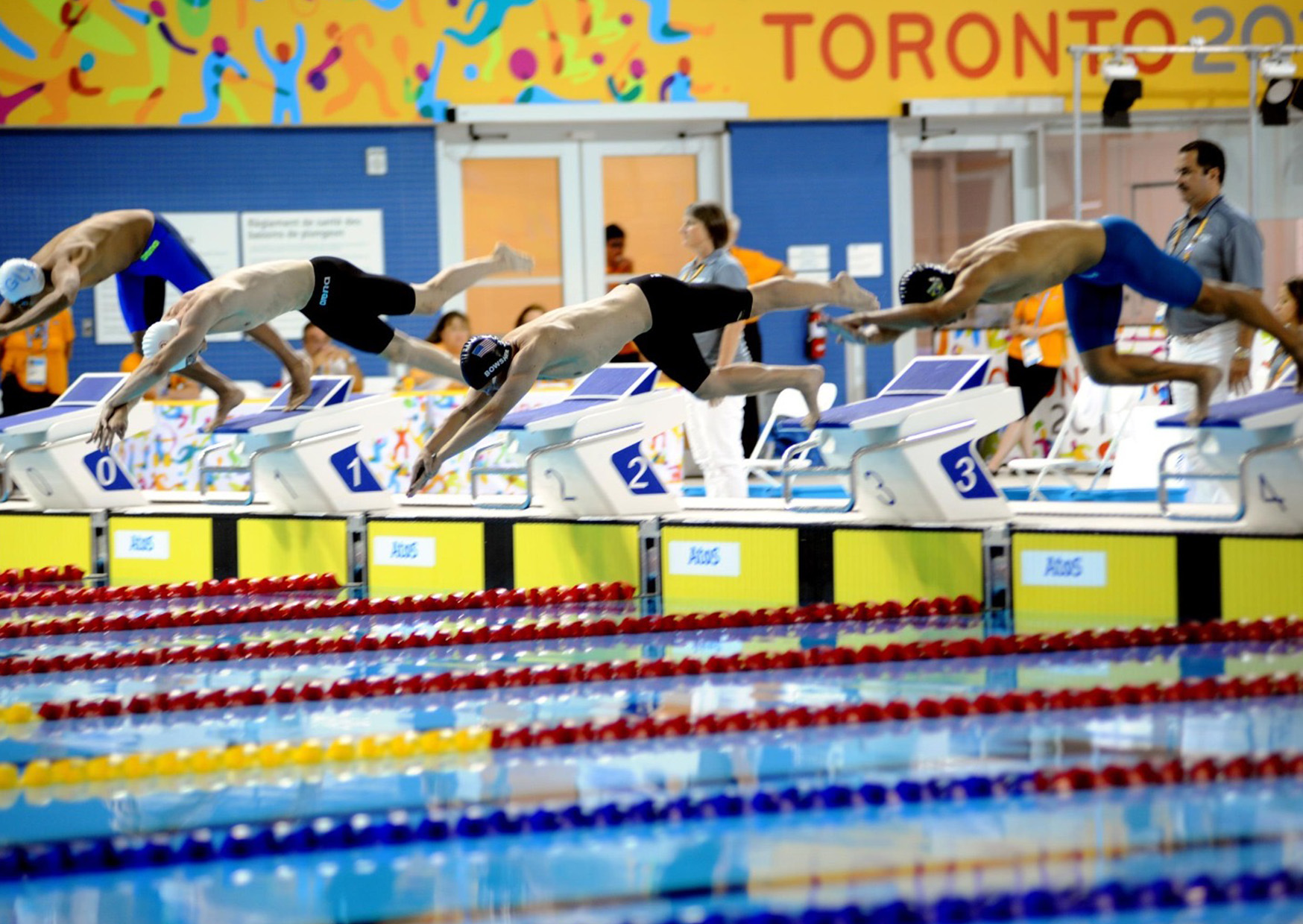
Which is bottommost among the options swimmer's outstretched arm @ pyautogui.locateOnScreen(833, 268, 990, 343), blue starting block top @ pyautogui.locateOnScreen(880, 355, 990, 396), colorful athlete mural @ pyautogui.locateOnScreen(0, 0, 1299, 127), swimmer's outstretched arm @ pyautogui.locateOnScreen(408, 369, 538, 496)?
swimmer's outstretched arm @ pyautogui.locateOnScreen(408, 369, 538, 496)

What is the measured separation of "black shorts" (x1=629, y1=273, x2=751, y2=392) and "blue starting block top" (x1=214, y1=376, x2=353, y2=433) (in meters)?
2.09

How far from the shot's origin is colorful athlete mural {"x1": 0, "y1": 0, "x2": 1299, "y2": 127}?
43.5ft

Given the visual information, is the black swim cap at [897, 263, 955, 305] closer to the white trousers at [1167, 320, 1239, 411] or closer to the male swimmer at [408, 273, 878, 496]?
the male swimmer at [408, 273, 878, 496]

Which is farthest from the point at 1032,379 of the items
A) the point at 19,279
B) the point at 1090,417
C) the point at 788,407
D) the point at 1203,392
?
the point at 19,279

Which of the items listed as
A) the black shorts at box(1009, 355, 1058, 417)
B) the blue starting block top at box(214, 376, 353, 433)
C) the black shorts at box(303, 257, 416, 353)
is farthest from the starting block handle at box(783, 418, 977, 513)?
the black shorts at box(1009, 355, 1058, 417)

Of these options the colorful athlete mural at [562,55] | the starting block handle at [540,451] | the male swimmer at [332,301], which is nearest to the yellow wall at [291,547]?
the starting block handle at [540,451]

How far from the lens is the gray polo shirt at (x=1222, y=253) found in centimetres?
714

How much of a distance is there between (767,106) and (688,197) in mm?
977

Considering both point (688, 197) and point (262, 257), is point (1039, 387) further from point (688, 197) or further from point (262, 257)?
point (262, 257)

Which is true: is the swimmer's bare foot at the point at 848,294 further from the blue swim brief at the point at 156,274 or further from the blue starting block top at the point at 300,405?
the blue swim brief at the point at 156,274

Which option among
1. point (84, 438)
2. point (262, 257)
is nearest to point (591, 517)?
point (84, 438)

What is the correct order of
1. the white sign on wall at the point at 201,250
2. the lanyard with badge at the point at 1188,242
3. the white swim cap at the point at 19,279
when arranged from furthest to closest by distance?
the white sign on wall at the point at 201,250, the white swim cap at the point at 19,279, the lanyard with badge at the point at 1188,242

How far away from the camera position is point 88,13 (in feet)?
43.3

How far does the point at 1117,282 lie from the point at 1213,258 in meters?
0.72
